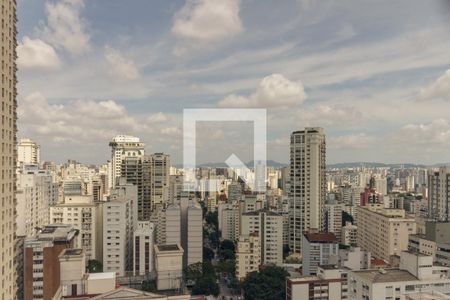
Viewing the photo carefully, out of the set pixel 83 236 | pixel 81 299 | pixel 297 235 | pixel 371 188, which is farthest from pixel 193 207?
pixel 371 188

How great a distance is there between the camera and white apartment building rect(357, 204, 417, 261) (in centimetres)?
567

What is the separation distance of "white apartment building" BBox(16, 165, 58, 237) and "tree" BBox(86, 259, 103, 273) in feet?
3.31

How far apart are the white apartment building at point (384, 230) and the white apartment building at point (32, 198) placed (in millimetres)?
4620

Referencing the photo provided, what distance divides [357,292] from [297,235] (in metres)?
3.63

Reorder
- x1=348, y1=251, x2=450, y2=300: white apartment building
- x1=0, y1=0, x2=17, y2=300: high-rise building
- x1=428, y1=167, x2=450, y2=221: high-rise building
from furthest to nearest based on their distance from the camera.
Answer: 1. x1=428, y1=167, x2=450, y2=221: high-rise building
2. x1=348, y1=251, x2=450, y2=300: white apartment building
3. x1=0, y1=0, x2=17, y2=300: high-rise building

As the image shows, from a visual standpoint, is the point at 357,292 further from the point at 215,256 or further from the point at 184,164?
the point at 215,256

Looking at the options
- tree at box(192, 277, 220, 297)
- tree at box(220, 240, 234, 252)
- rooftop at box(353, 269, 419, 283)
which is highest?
rooftop at box(353, 269, 419, 283)

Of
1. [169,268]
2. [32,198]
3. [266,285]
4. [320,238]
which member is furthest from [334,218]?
[32,198]

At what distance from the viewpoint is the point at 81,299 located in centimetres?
309

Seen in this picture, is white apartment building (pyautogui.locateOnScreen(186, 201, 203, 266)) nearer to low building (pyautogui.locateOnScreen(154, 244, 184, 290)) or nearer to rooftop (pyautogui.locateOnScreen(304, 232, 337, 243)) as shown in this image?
low building (pyautogui.locateOnScreen(154, 244, 184, 290))

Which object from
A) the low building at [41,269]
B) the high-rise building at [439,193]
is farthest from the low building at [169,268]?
the high-rise building at [439,193]

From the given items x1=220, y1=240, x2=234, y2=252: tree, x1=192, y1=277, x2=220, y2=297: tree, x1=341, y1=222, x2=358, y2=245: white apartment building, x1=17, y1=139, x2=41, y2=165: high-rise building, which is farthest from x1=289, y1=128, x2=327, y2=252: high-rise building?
x1=17, y1=139, x2=41, y2=165: high-rise building

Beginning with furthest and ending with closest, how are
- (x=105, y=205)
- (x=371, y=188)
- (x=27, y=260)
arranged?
(x=371, y=188)
(x=105, y=205)
(x=27, y=260)

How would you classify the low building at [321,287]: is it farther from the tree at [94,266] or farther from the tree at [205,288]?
the tree at [94,266]
